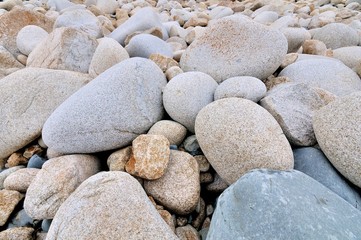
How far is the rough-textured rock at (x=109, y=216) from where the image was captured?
4.57ft

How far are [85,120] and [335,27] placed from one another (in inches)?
147

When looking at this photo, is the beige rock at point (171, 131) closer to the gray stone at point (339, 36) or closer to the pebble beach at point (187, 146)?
the pebble beach at point (187, 146)

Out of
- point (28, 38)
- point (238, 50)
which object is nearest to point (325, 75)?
point (238, 50)

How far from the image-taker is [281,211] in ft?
4.04

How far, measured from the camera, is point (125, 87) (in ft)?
7.06

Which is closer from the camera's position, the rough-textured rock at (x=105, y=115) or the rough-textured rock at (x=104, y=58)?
the rough-textured rock at (x=105, y=115)

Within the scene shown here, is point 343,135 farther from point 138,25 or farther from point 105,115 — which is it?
point 138,25

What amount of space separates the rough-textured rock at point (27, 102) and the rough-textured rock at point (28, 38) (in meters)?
1.46

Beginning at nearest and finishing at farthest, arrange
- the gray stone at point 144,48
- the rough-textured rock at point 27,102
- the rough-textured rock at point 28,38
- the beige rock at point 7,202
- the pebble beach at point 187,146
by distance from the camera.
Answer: the pebble beach at point 187,146 < the beige rock at point 7,202 < the rough-textured rock at point 27,102 < the gray stone at point 144,48 < the rough-textured rock at point 28,38

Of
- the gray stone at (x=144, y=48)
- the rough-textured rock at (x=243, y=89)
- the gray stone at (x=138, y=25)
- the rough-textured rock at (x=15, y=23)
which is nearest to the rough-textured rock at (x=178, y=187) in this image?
the rough-textured rock at (x=243, y=89)

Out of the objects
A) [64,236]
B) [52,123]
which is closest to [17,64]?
[52,123]

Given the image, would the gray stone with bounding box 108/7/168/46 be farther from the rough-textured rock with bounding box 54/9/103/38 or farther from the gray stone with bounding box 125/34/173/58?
the gray stone with bounding box 125/34/173/58

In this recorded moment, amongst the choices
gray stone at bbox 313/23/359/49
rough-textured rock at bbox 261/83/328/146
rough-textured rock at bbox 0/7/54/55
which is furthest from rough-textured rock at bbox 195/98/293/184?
rough-textured rock at bbox 0/7/54/55

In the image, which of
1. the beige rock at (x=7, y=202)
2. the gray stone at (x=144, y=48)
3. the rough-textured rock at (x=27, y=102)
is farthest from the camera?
the gray stone at (x=144, y=48)
